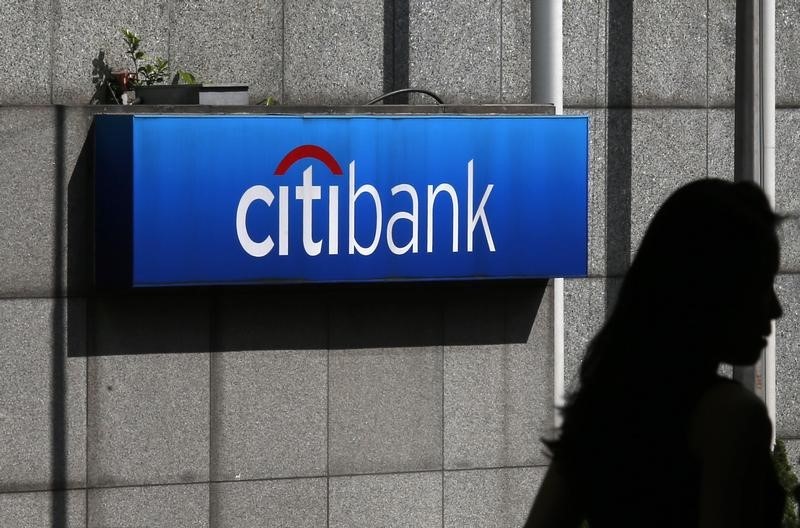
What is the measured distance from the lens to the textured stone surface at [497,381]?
8.45 metres

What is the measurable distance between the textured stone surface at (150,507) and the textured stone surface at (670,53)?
144 inches

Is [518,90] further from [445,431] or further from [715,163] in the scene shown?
[445,431]

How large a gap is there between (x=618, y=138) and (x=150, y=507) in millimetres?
3646

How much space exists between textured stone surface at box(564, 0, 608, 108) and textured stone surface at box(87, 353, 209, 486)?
282 centimetres

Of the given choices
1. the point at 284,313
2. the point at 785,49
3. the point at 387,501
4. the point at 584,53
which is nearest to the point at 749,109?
the point at 584,53

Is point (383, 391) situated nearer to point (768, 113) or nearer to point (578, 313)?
point (578, 313)

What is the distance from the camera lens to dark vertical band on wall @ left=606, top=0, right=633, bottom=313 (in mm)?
8789

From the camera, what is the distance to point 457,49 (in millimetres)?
8508

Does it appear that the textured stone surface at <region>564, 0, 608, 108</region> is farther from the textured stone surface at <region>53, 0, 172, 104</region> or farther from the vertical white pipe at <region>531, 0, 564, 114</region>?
the textured stone surface at <region>53, 0, 172, 104</region>

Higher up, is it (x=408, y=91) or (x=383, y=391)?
(x=408, y=91)

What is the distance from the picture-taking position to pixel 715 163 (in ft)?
29.5

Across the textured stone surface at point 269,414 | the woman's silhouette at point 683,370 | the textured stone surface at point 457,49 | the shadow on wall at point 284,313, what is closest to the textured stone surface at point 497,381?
the shadow on wall at point 284,313

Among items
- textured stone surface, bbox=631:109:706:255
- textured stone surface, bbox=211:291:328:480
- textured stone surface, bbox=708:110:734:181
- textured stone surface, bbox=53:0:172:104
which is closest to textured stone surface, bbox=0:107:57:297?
textured stone surface, bbox=53:0:172:104

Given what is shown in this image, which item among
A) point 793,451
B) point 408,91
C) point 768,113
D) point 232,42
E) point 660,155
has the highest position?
point 232,42
